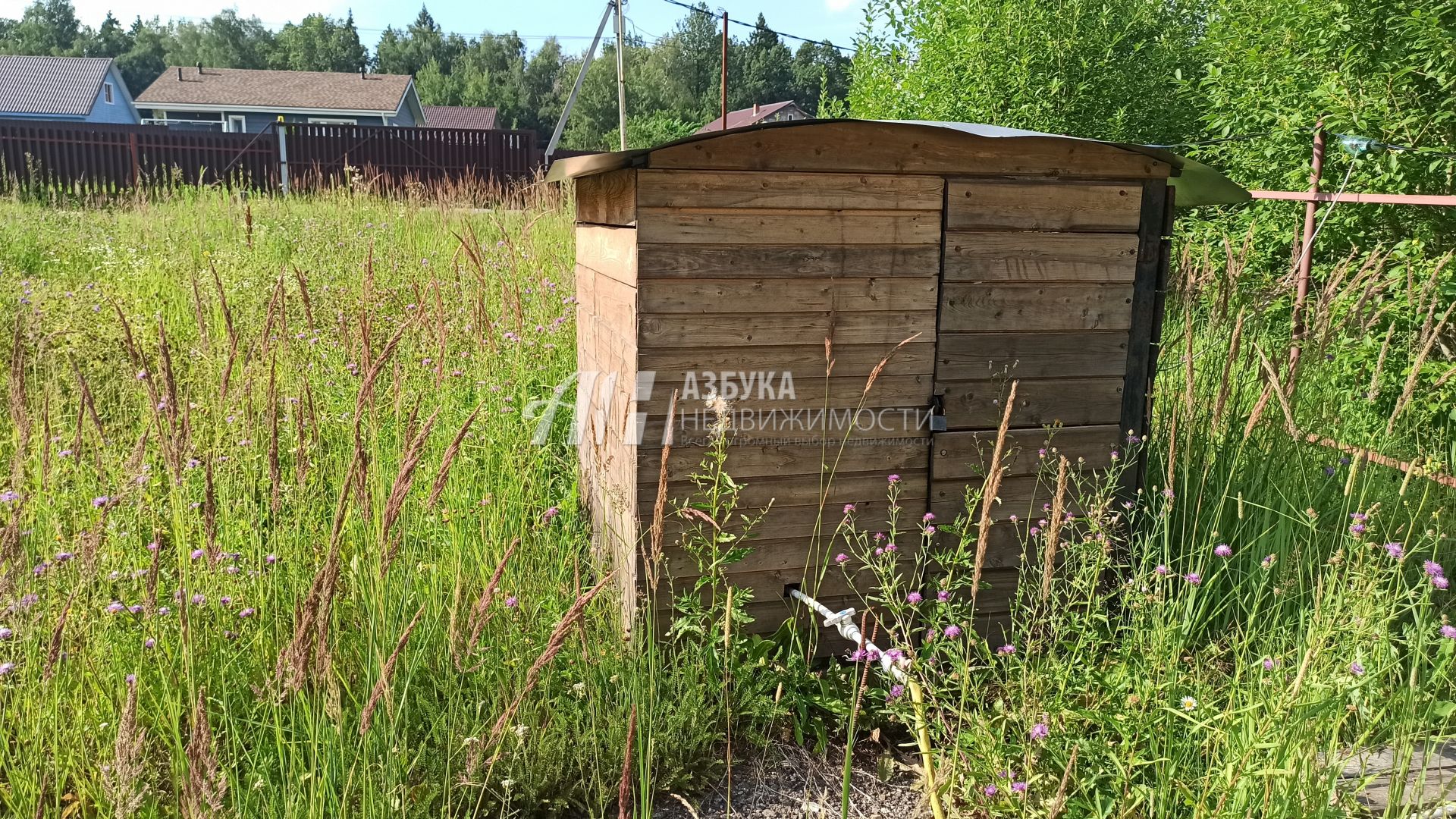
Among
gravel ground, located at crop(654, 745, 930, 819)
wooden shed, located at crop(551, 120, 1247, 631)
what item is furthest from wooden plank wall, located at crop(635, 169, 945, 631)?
gravel ground, located at crop(654, 745, 930, 819)

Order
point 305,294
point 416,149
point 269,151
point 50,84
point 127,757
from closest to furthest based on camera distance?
point 127,757 < point 305,294 < point 269,151 < point 416,149 < point 50,84

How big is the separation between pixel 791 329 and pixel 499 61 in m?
88.6

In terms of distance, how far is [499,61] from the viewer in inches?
3302

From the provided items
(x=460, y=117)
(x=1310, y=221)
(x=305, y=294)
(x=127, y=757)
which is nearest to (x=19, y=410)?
(x=305, y=294)

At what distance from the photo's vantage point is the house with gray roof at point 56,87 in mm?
51969

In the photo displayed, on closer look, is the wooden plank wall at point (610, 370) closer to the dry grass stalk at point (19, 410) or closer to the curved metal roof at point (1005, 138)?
the curved metal roof at point (1005, 138)

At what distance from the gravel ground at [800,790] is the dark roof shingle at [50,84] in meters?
63.0

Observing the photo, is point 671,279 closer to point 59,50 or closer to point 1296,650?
point 1296,650

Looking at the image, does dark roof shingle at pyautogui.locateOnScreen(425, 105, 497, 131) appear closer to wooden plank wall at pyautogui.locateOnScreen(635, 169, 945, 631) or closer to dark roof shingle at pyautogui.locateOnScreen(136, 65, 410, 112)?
dark roof shingle at pyautogui.locateOnScreen(136, 65, 410, 112)

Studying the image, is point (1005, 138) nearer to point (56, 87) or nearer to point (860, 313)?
point (860, 313)

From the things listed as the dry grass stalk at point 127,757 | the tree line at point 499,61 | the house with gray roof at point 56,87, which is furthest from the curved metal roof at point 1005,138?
the house with gray roof at point 56,87

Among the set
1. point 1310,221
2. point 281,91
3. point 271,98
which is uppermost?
point 281,91

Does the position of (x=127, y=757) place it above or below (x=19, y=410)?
below

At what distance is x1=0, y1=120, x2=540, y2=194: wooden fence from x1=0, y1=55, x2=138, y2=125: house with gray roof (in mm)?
38045
